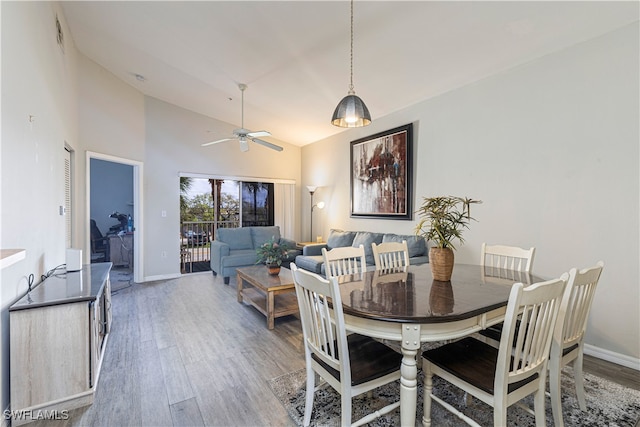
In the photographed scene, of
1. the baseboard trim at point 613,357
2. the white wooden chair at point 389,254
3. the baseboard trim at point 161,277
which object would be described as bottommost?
the baseboard trim at point 613,357

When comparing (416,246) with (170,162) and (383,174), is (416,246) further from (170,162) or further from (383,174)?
(170,162)

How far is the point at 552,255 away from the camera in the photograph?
2828mm

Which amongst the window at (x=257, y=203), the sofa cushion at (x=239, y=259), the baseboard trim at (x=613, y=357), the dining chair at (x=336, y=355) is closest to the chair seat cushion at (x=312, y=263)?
the sofa cushion at (x=239, y=259)

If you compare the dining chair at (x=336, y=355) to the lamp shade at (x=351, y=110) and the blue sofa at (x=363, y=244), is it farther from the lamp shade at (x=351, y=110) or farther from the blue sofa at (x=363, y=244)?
the blue sofa at (x=363, y=244)

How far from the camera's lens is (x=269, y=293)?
327cm

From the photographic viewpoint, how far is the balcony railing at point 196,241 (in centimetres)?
604

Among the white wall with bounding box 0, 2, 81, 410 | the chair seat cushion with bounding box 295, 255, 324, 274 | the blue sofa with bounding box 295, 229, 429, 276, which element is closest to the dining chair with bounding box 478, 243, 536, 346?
the blue sofa with bounding box 295, 229, 429, 276

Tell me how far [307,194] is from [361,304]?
18.0 feet

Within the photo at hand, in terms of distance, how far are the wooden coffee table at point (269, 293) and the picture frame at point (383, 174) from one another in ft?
6.00

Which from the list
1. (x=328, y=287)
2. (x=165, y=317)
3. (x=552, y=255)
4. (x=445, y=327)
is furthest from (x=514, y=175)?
(x=165, y=317)

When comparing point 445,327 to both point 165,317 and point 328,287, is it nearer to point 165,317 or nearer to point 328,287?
point 328,287

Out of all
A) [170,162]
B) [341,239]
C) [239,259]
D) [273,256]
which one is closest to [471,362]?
[273,256]

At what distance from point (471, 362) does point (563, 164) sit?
7.27 feet

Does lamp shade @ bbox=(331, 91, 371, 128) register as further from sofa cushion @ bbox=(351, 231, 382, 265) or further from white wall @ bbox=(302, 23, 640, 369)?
sofa cushion @ bbox=(351, 231, 382, 265)
